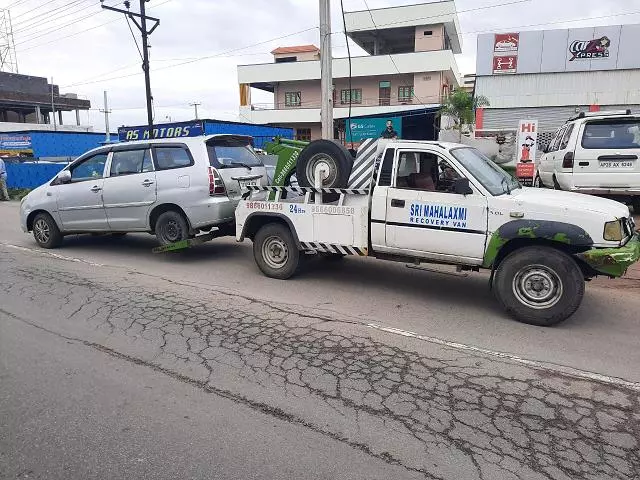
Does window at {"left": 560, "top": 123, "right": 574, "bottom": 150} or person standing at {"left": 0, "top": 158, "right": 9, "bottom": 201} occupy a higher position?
window at {"left": 560, "top": 123, "right": 574, "bottom": 150}

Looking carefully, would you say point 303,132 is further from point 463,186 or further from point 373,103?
point 463,186

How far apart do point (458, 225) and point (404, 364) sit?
1.92 meters

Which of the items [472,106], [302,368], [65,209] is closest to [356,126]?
[472,106]

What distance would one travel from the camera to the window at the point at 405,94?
140ft

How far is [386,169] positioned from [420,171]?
0.42m

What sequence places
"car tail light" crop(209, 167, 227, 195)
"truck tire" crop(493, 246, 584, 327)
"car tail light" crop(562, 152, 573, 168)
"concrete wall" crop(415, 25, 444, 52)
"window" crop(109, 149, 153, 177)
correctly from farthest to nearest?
1. "concrete wall" crop(415, 25, 444, 52)
2. "car tail light" crop(562, 152, 573, 168)
3. "window" crop(109, 149, 153, 177)
4. "car tail light" crop(209, 167, 227, 195)
5. "truck tire" crop(493, 246, 584, 327)

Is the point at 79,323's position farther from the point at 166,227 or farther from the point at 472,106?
the point at 472,106

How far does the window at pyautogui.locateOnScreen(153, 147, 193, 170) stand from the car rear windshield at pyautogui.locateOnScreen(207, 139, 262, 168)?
1.20ft

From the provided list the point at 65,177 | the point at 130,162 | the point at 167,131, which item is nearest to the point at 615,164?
the point at 130,162

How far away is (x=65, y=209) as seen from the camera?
8539 mm

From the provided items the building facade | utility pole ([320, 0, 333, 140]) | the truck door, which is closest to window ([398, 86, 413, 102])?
the building facade

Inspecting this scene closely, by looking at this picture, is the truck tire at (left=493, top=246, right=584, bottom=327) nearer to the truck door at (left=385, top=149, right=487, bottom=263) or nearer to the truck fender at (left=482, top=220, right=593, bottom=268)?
the truck fender at (left=482, top=220, right=593, bottom=268)

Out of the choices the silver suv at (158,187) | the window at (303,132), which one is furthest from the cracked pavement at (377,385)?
the window at (303,132)

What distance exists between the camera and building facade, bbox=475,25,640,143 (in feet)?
86.6
